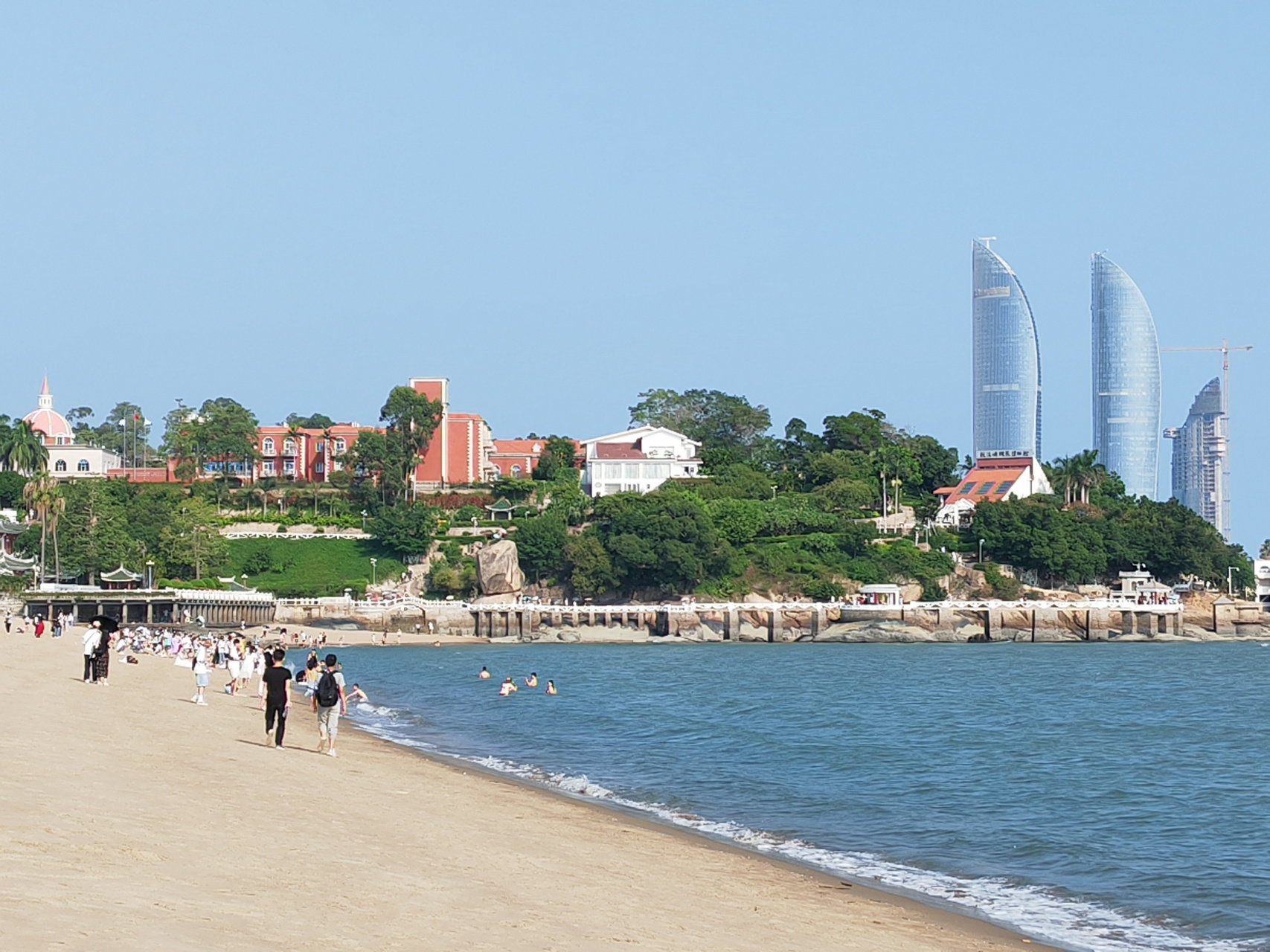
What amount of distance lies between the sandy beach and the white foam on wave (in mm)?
626

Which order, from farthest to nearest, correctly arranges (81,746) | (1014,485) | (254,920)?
(1014,485) < (81,746) < (254,920)

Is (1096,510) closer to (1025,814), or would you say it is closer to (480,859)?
(1025,814)

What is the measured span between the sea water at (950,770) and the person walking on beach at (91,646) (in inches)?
266

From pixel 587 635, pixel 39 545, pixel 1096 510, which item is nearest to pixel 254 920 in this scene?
pixel 587 635

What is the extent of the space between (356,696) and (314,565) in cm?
6855

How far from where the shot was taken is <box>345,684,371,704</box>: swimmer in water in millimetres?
44531

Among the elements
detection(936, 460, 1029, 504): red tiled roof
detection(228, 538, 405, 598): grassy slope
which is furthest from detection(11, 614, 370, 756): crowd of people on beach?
detection(936, 460, 1029, 504): red tiled roof

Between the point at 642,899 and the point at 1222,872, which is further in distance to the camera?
the point at 1222,872

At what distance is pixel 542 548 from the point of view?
10569 centimetres

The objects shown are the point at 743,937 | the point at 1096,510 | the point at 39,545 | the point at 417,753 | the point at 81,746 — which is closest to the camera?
the point at 743,937

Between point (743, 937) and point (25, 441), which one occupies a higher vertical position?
point (25, 441)

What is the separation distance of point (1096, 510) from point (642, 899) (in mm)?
115315

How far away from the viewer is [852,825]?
21562 mm

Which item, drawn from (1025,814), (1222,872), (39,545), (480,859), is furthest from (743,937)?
(39,545)
